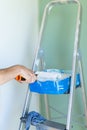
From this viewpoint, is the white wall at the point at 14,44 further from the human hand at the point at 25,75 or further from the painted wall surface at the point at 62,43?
the human hand at the point at 25,75

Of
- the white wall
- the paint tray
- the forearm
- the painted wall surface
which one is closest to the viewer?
the forearm

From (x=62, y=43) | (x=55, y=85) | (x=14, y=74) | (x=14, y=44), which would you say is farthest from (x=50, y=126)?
(x=62, y=43)

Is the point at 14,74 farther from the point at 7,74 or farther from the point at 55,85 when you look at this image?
the point at 55,85

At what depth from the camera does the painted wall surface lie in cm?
214

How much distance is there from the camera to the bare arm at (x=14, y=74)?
1486 mm

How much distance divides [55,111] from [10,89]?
533mm

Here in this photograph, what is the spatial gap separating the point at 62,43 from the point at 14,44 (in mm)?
437

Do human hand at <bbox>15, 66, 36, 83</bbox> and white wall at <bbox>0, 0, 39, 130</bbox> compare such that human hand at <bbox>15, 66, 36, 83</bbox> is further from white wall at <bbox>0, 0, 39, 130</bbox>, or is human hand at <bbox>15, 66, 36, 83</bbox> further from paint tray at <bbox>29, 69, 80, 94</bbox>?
white wall at <bbox>0, 0, 39, 130</bbox>

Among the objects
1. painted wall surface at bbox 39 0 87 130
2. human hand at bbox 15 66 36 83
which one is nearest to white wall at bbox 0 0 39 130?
painted wall surface at bbox 39 0 87 130

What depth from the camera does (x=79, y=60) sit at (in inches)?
69.1

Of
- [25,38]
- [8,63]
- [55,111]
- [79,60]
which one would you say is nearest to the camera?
[79,60]

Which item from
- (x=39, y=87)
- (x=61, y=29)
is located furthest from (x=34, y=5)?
(x=39, y=87)

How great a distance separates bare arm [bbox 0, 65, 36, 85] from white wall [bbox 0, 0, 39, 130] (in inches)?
14.7

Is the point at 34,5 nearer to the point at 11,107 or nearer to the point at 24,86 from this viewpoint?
the point at 24,86
